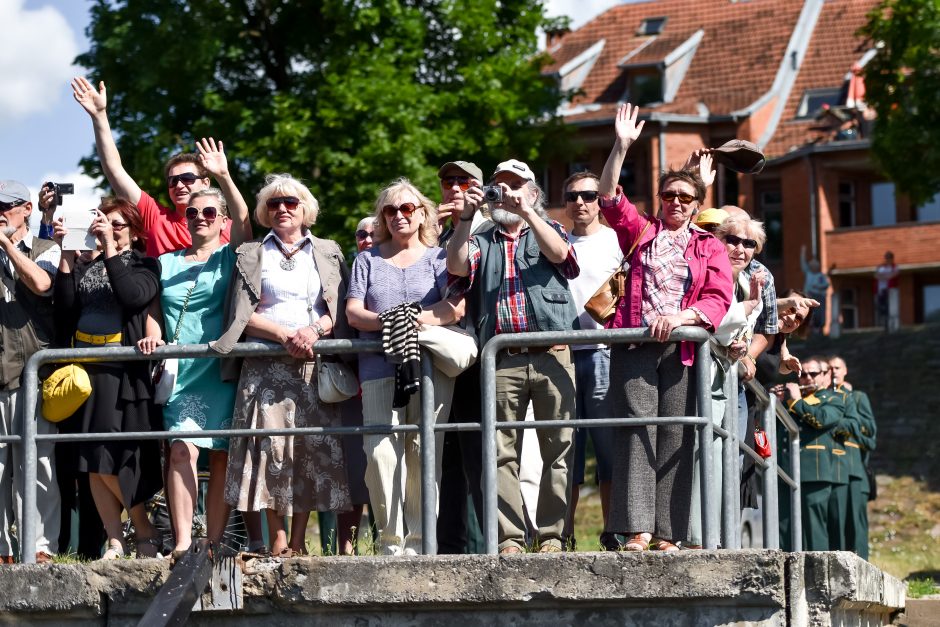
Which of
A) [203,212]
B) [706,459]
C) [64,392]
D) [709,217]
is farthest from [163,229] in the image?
[706,459]

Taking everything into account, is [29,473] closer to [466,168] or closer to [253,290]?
[253,290]

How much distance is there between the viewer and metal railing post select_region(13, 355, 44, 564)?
756cm

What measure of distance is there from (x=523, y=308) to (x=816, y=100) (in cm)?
4425

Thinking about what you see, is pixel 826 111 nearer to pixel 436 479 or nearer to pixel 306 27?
pixel 306 27

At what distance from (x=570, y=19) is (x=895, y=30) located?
5814 mm

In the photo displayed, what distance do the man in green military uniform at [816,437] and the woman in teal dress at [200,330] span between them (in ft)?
20.1

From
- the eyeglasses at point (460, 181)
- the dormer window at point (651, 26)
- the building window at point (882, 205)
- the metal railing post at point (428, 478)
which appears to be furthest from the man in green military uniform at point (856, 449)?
the dormer window at point (651, 26)

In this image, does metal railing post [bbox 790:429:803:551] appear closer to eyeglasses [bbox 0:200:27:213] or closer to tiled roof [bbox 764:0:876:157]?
eyeglasses [bbox 0:200:27:213]

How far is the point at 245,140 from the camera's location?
25828 mm

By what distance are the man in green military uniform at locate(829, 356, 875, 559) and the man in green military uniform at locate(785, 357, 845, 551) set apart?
0.28 feet

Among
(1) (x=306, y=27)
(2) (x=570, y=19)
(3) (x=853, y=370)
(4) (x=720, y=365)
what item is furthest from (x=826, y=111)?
(4) (x=720, y=365)

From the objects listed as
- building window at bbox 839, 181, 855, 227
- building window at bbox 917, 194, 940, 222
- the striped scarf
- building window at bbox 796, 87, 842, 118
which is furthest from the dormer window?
the striped scarf

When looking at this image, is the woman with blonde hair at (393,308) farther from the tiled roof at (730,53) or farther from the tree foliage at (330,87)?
the tiled roof at (730,53)

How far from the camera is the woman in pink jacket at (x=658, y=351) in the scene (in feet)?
23.9
